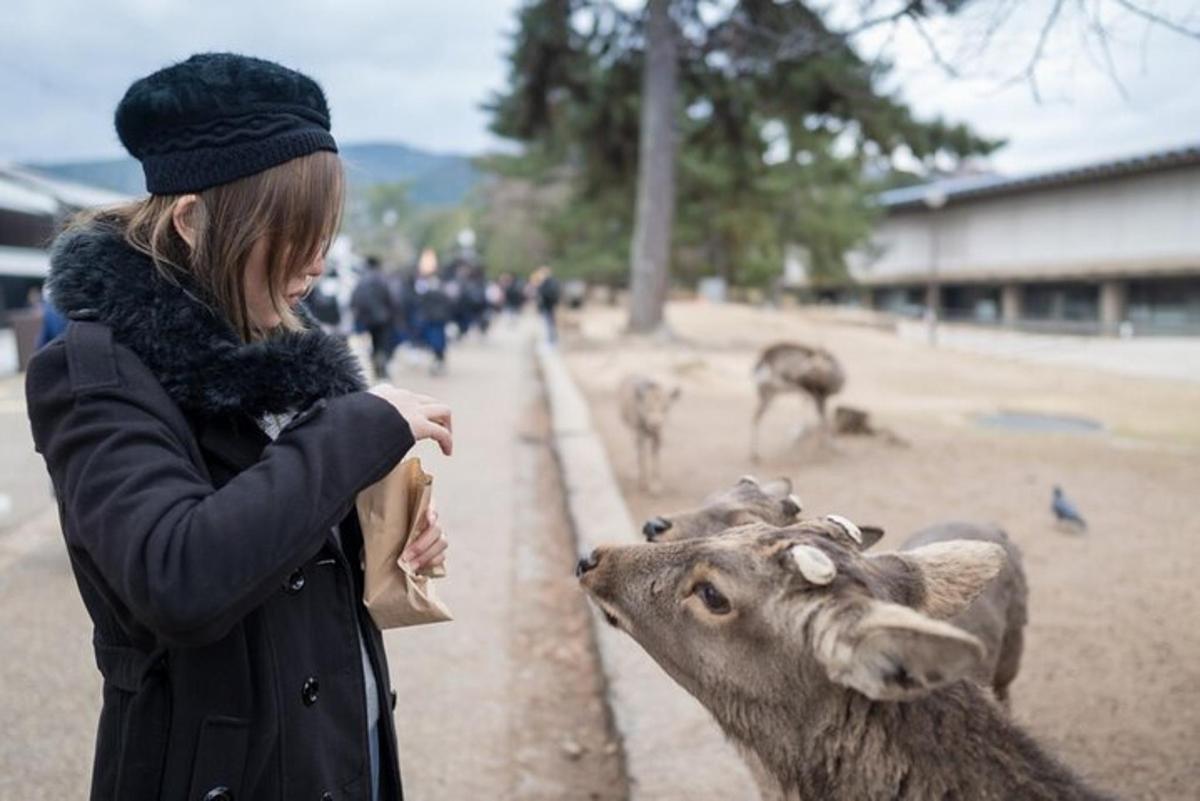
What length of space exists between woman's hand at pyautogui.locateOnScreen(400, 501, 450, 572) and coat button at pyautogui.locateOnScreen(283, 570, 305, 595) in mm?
212

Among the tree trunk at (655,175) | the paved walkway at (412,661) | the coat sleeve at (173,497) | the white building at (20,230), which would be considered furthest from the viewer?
the white building at (20,230)

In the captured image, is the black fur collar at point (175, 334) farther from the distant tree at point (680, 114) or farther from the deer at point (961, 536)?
the distant tree at point (680, 114)

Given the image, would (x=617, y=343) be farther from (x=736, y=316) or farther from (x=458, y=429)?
(x=458, y=429)

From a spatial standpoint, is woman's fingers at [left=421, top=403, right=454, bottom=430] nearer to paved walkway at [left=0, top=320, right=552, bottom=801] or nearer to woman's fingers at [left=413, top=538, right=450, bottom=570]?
woman's fingers at [left=413, top=538, right=450, bottom=570]

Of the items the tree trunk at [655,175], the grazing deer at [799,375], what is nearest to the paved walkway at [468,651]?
the grazing deer at [799,375]

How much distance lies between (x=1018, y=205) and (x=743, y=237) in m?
10.3

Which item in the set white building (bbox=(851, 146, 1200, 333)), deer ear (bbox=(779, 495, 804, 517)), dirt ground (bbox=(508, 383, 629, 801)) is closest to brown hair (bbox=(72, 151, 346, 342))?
deer ear (bbox=(779, 495, 804, 517))

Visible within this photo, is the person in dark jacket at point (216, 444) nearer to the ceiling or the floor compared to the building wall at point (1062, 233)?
nearer to the floor

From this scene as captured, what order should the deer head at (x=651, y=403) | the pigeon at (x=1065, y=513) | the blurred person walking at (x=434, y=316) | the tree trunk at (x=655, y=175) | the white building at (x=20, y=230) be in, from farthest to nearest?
the white building at (x=20, y=230)
the tree trunk at (x=655, y=175)
the blurred person walking at (x=434, y=316)
the deer head at (x=651, y=403)
the pigeon at (x=1065, y=513)

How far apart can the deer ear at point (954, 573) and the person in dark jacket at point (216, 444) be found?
1.18 m

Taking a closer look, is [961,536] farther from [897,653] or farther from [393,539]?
[393,539]

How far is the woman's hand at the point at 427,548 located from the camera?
1822mm

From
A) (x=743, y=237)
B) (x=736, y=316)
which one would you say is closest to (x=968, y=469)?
(x=736, y=316)

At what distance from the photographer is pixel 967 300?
3972 cm
